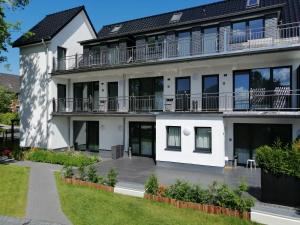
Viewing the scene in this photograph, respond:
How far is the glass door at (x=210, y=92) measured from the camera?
15.2m

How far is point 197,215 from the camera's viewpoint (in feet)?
25.8

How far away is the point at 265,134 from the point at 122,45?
11.2 m

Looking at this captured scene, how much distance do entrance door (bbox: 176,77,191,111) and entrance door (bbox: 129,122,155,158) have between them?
250cm

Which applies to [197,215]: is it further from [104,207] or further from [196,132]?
[196,132]

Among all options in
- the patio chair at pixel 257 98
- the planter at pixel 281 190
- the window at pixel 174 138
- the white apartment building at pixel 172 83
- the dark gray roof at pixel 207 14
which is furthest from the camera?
the dark gray roof at pixel 207 14

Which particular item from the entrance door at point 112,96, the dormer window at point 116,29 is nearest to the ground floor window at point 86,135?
the entrance door at point 112,96

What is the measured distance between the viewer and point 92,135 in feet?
66.0

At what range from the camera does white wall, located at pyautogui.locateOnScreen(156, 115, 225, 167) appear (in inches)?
533

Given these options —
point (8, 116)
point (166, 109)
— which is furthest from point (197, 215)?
point (8, 116)

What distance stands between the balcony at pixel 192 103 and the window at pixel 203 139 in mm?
1390

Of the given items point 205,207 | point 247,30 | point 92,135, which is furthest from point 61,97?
point 205,207

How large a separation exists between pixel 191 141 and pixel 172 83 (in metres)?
4.18

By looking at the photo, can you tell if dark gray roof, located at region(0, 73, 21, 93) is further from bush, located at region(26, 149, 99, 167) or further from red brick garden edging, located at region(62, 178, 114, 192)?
red brick garden edging, located at region(62, 178, 114, 192)

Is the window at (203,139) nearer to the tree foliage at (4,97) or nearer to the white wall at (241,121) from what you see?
the white wall at (241,121)
